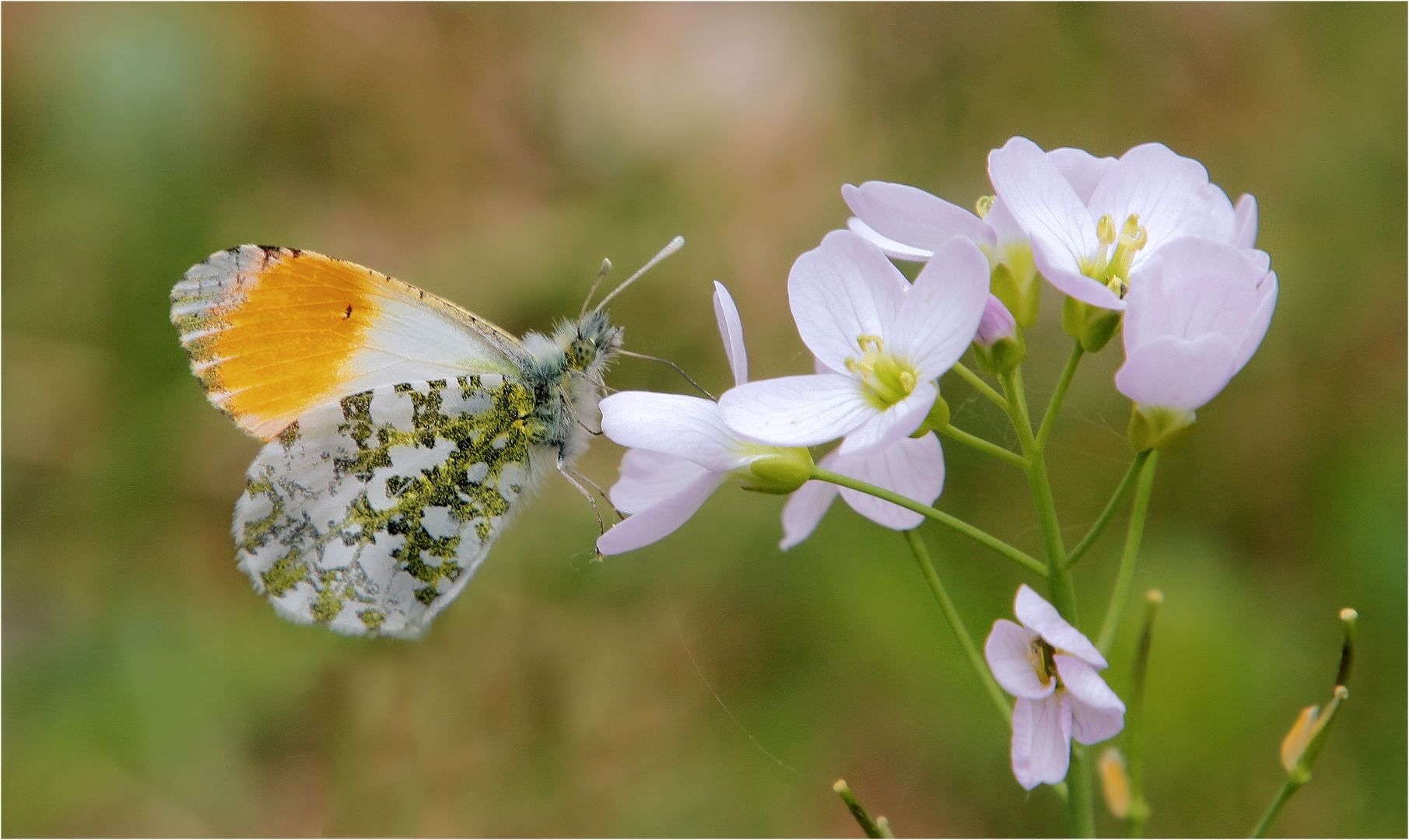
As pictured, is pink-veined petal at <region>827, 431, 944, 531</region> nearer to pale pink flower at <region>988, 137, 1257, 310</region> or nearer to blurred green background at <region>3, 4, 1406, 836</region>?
pale pink flower at <region>988, 137, 1257, 310</region>

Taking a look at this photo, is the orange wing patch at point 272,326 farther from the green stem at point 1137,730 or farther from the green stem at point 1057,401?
the green stem at point 1137,730

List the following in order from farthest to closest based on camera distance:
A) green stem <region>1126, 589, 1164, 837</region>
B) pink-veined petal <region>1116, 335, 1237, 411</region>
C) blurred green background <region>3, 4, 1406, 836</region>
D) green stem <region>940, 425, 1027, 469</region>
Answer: blurred green background <region>3, 4, 1406, 836</region>
green stem <region>1126, 589, 1164, 837</region>
green stem <region>940, 425, 1027, 469</region>
pink-veined petal <region>1116, 335, 1237, 411</region>

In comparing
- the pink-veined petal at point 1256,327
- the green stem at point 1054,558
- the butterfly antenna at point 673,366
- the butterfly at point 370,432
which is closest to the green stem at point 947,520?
the green stem at point 1054,558

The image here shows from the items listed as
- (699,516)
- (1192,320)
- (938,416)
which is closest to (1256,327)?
(1192,320)

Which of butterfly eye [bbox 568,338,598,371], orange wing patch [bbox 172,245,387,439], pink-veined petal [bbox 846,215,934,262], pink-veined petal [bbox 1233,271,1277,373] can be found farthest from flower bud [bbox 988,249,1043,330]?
orange wing patch [bbox 172,245,387,439]

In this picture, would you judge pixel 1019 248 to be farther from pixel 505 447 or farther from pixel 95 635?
pixel 95 635

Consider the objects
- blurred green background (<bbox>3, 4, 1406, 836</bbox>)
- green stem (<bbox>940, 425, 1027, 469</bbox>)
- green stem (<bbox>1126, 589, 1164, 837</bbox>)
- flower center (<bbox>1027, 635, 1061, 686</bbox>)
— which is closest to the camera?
flower center (<bbox>1027, 635, 1061, 686</bbox>)

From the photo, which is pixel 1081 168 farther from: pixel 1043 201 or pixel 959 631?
pixel 959 631
